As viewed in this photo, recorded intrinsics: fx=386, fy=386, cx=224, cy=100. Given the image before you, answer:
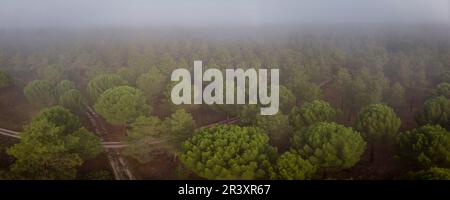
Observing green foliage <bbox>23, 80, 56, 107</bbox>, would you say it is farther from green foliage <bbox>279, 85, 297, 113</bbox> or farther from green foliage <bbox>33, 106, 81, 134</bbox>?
green foliage <bbox>279, 85, 297, 113</bbox>

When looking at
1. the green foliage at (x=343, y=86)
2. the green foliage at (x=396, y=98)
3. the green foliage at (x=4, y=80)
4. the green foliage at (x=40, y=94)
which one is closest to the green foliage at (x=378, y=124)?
the green foliage at (x=343, y=86)

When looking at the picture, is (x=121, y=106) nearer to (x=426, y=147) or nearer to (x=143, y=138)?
(x=143, y=138)

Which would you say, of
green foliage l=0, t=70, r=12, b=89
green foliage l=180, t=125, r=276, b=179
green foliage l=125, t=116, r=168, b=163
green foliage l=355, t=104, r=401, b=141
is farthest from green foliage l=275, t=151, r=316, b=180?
green foliage l=0, t=70, r=12, b=89

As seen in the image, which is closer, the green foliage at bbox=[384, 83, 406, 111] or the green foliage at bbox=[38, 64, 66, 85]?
the green foliage at bbox=[384, 83, 406, 111]
